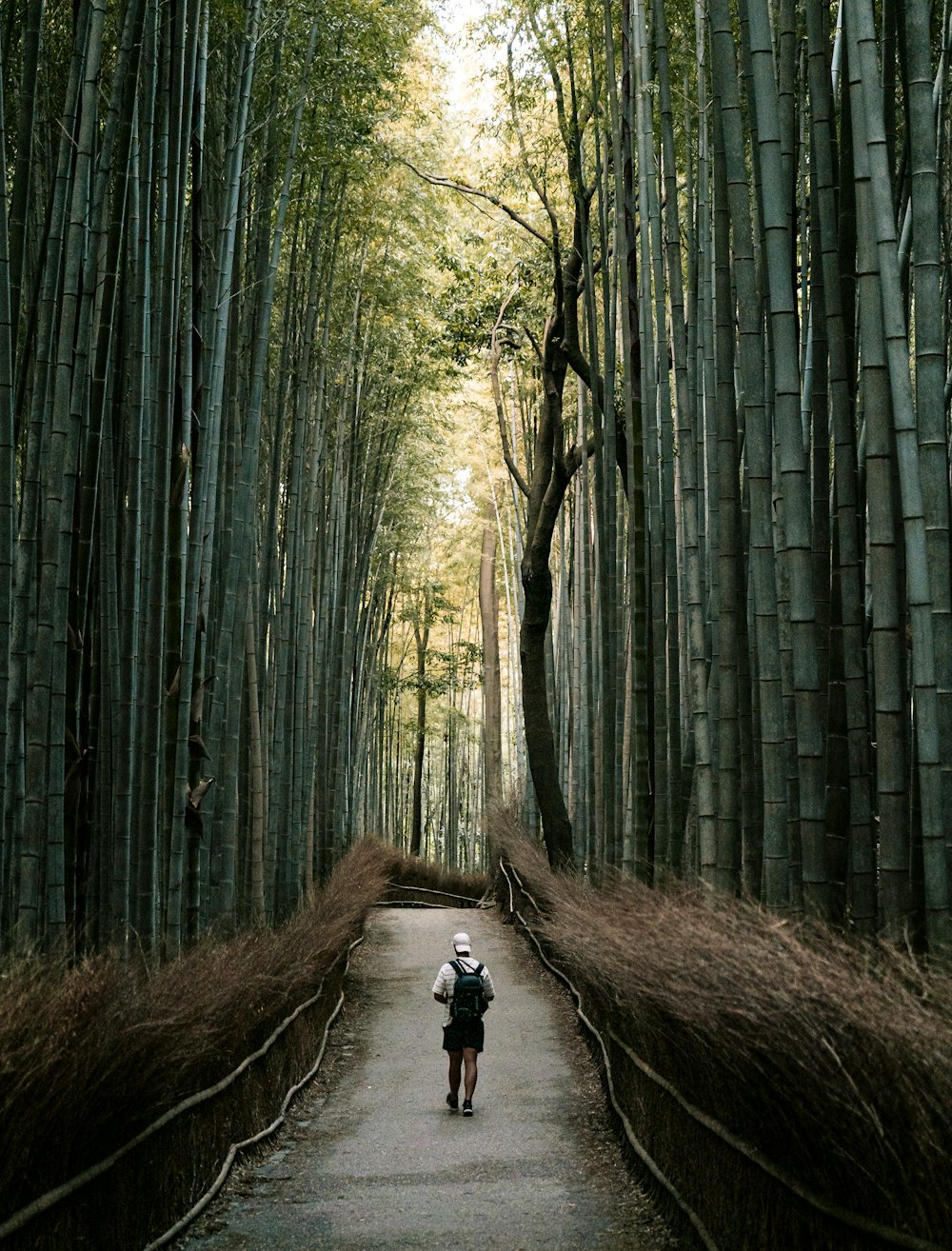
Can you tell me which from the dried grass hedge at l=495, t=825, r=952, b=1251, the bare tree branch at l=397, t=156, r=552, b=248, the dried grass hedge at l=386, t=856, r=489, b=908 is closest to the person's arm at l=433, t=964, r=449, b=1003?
the dried grass hedge at l=495, t=825, r=952, b=1251

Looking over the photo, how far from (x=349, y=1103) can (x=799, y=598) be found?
11.5 feet

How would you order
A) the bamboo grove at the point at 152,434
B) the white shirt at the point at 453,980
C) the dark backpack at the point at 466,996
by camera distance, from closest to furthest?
the bamboo grove at the point at 152,434, the dark backpack at the point at 466,996, the white shirt at the point at 453,980

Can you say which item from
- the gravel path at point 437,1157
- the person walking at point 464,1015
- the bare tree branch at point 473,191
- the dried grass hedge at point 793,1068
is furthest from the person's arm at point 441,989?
the bare tree branch at point 473,191

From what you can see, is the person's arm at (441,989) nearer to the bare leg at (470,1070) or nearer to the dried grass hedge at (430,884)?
the bare leg at (470,1070)

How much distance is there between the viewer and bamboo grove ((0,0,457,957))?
3.54 meters

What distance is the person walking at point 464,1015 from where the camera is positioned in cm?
539

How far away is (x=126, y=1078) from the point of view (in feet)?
9.37

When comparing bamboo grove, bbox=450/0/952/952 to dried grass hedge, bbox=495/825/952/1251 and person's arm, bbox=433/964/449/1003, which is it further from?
person's arm, bbox=433/964/449/1003

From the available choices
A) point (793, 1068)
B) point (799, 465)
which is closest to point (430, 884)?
point (799, 465)

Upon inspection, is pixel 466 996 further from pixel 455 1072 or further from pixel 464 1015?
pixel 455 1072

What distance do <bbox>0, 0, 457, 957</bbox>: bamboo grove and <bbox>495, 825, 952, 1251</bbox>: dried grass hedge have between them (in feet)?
5.22

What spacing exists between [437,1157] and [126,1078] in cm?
206

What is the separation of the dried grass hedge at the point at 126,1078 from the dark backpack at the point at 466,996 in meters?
0.91

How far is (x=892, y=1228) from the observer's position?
1.98m
